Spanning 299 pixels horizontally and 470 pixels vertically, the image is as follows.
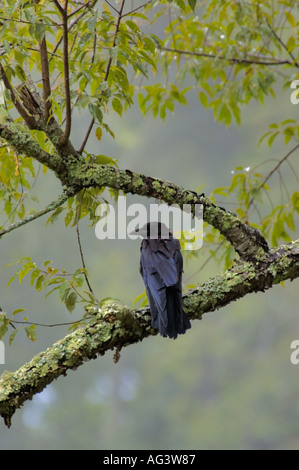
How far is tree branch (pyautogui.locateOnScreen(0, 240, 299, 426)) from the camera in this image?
2.96 m

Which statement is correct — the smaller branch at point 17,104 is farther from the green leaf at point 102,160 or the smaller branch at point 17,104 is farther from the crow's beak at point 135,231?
the crow's beak at point 135,231

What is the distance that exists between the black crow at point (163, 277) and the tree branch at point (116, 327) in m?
0.06

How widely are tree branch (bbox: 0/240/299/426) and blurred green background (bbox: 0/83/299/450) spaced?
1357 centimetres

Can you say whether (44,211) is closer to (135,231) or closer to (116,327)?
(116,327)

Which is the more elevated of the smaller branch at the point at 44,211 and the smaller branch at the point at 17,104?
the smaller branch at the point at 17,104

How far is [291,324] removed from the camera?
1759 centimetres

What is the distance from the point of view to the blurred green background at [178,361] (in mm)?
17656

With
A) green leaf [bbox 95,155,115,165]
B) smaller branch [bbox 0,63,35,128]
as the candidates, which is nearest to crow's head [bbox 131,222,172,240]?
green leaf [bbox 95,155,115,165]

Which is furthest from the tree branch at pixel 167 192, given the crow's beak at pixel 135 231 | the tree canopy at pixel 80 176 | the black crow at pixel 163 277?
the crow's beak at pixel 135 231

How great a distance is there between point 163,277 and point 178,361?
50.7 feet

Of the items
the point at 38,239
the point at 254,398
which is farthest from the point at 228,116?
the point at 254,398

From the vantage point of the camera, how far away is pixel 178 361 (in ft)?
62.6

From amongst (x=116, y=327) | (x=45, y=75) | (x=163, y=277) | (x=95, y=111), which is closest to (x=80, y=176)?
(x=95, y=111)
